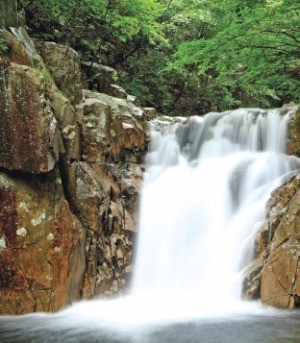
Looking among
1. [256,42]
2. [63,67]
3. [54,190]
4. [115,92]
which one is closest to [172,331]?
[54,190]

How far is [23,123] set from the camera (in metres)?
6.37

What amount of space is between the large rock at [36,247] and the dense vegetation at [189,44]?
4826mm

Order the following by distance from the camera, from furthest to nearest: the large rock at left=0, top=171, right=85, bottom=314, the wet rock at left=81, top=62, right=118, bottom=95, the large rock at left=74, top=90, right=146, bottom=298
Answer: the wet rock at left=81, top=62, right=118, bottom=95, the large rock at left=74, top=90, right=146, bottom=298, the large rock at left=0, top=171, right=85, bottom=314

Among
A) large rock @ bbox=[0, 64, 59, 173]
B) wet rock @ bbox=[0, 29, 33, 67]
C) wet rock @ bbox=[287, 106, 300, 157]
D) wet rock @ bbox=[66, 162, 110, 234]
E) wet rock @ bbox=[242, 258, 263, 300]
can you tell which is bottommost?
wet rock @ bbox=[242, 258, 263, 300]

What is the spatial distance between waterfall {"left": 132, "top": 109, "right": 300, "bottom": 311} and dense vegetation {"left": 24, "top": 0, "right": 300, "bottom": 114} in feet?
5.79

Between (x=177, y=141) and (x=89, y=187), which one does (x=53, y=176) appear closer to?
(x=89, y=187)

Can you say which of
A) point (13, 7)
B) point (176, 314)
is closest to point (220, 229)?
point (176, 314)

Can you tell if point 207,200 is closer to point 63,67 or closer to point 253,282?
point 253,282

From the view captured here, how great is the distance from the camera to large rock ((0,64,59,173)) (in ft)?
20.6

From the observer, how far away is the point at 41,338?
5.01 m

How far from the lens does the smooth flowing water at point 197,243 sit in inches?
209

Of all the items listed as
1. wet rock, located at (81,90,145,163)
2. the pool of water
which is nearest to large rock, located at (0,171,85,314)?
the pool of water

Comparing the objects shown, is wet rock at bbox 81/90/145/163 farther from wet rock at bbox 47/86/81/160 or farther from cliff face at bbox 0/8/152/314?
wet rock at bbox 47/86/81/160

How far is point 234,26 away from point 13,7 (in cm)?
477
